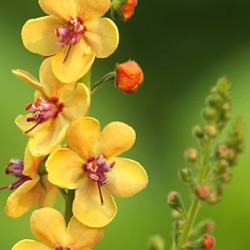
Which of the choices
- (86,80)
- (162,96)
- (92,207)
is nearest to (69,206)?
(92,207)

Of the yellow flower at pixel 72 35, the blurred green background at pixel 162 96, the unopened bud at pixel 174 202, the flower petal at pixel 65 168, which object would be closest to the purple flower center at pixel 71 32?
the yellow flower at pixel 72 35

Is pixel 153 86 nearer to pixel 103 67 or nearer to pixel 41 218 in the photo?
pixel 103 67

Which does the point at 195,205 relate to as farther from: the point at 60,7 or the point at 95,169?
the point at 60,7

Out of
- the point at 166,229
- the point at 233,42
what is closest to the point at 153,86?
the point at 233,42

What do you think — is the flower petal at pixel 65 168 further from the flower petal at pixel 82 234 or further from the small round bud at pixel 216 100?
the small round bud at pixel 216 100

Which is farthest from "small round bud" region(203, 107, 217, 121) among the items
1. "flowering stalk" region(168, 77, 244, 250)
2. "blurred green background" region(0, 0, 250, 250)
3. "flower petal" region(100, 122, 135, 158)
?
"blurred green background" region(0, 0, 250, 250)

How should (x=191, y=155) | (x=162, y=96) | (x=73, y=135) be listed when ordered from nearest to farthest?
(x=73, y=135)
(x=191, y=155)
(x=162, y=96)
